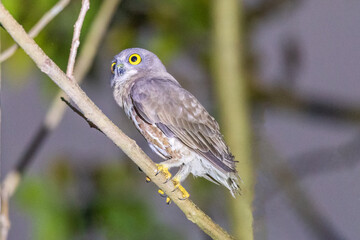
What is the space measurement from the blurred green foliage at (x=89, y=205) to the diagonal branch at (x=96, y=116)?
1.34 meters

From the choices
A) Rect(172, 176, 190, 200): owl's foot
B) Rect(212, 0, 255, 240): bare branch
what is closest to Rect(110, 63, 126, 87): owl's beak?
Rect(212, 0, 255, 240): bare branch

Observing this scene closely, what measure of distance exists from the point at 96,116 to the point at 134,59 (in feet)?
2.08

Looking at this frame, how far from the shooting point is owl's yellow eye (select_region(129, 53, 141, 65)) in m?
1.96

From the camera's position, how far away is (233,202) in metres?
1.85

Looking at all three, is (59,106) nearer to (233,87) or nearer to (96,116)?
(96,116)

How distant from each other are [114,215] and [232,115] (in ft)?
3.85

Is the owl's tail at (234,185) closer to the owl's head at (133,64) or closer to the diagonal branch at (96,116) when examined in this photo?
the diagonal branch at (96,116)

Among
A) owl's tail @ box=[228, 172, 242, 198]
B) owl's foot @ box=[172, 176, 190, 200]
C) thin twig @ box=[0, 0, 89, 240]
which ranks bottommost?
owl's tail @ box=[228, 172, 242, 198]

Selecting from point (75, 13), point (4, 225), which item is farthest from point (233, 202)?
point (75, 13)

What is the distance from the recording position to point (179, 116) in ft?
5.99

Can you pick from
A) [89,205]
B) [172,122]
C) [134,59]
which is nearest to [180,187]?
[172,122]

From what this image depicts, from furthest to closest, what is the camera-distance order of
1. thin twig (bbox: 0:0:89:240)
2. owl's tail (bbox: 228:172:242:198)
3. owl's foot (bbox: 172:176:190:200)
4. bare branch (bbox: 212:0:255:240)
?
bare branch (bbox: 212:0:255:240) < owl's tail (bbox: 228:172:242:198) < owl's foot (bbox: 172:176:190:200) < thin twig (bbox: 0:0:89:240)

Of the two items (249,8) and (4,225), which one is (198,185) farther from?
(4,225)

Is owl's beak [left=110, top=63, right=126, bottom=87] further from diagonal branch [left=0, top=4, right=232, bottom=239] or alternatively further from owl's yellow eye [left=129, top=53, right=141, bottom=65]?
diagonal branch [left=0, top=4, right=232, bottom=239]
